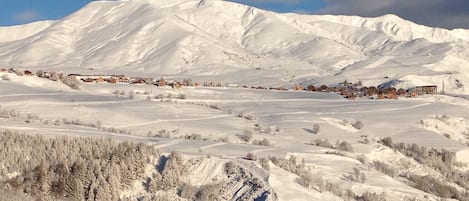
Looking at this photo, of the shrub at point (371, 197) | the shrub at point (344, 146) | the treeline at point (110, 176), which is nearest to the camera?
the treeline at point (110, 176)

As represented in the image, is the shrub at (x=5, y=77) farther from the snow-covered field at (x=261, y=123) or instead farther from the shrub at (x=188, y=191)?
the shrub at (x=188, y=191)

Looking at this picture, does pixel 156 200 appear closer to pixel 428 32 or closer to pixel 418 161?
pixel 418 161

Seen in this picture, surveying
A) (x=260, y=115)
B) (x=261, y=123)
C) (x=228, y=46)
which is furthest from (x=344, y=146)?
(x=228, y=46)

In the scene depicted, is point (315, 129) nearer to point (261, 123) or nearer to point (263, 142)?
point (261, 123)

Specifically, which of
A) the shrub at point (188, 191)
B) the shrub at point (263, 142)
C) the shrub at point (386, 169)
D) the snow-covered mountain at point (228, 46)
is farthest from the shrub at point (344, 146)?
the snow-covered mountain at point (228, 46)

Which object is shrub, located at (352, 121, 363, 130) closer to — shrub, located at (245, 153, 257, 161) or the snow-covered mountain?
shrub, located at (245, 153, 257, 161)

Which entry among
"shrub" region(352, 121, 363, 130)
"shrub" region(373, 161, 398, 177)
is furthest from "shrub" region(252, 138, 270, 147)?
"shrub" region(352, 121, 363, 130)
